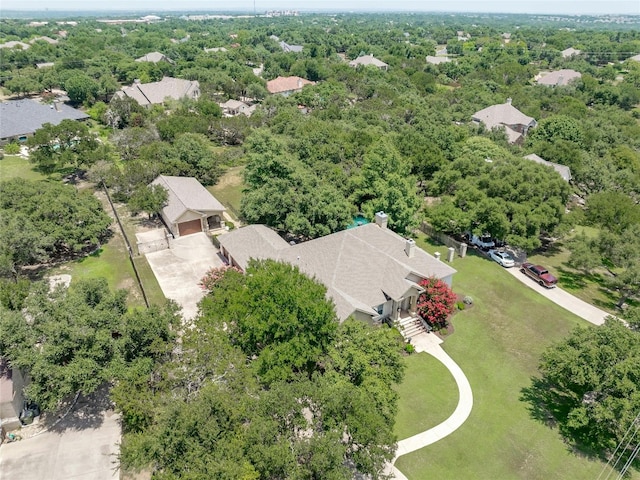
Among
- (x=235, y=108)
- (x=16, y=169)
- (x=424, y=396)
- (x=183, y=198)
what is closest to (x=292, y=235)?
(x=183, y=198)

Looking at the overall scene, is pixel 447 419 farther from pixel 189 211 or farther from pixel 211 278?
pixel 189 211

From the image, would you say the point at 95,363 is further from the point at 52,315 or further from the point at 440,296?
the point at 440,296

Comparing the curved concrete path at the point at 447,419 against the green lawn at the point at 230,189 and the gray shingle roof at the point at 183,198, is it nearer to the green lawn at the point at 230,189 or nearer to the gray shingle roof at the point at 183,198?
the gray shingle roof at the point at 183,198

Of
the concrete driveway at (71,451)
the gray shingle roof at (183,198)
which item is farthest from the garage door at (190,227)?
the concrete driveway at (71,451)

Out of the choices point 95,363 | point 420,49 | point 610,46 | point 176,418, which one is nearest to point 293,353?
point 176,418

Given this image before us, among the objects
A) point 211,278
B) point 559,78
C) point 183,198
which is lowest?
point 211,278

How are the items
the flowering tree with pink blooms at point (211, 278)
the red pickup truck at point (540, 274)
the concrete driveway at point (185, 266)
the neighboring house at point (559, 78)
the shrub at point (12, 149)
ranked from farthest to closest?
1. the neighboring house at point (559, 78)
2. the shrub at point (12, 149)
3. the red pickup truck at point (540, 274)
4. the concrete driveway at point (185, 266)
5. the flowering tree with pink blooms at point (211, 278)
